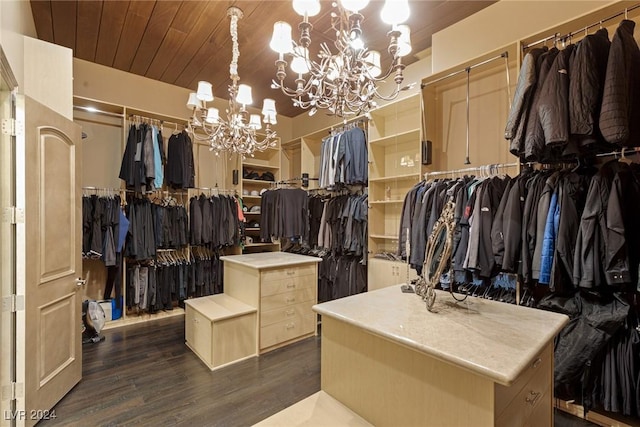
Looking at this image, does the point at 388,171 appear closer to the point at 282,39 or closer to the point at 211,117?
the point at 211,117

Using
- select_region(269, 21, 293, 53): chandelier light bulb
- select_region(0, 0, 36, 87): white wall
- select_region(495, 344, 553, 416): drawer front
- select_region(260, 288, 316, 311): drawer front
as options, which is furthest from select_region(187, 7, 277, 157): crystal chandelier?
select_region(495, 344, 553, 416): drawer front

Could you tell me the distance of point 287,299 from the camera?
3127 mm

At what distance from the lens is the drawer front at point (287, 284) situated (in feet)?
9.66

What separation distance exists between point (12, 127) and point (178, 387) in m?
2.14

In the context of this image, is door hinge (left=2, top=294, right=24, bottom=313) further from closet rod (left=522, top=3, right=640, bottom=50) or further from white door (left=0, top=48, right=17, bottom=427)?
closet rod (left=522, top=3, right=640, bottom=50)

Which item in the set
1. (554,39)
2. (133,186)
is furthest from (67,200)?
(554,39)

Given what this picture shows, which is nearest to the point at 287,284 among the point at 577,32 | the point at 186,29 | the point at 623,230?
the point at 623,230

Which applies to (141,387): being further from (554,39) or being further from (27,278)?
(554,39)

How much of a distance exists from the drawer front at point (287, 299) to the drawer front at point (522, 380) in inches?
87.9

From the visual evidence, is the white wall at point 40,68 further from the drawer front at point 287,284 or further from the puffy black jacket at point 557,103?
the puffy black jacket at point 557,103

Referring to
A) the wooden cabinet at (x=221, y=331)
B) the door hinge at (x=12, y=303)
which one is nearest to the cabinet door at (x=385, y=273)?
the wooden cabinet at (x=221, y=331)

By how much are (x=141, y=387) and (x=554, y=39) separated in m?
4.19

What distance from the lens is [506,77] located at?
2754 mm

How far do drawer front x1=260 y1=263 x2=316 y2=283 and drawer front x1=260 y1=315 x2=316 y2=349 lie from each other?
478mm
